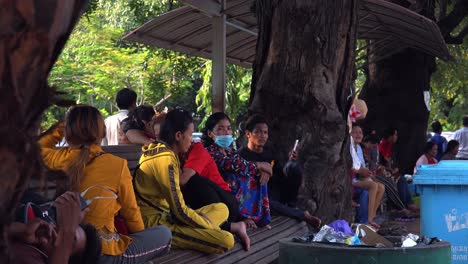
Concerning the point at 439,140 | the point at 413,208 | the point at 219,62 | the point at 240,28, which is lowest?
the point at 413,208

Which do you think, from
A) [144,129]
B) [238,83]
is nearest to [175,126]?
[144,129]

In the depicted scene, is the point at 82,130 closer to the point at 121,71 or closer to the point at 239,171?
the point at 239,171

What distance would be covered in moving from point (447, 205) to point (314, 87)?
2181 mm

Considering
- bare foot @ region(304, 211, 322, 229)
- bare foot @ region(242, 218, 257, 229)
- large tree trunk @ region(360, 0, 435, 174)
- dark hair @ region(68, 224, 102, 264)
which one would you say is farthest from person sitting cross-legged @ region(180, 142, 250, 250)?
large tree trunk @ region(360, 0, 435, 174)

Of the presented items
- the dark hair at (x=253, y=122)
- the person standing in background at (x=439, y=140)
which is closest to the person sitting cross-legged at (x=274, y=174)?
the dark hair at (x=253, y=122)

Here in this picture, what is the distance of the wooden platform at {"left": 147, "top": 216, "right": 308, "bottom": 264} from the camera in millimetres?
5742

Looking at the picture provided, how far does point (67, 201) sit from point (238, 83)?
20.2 m

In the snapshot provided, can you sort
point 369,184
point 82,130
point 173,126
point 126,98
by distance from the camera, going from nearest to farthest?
1. point 82,130
2. point 173,126
3. point 126,98
4. point 369,184

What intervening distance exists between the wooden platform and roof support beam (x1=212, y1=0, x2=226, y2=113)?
240 cm

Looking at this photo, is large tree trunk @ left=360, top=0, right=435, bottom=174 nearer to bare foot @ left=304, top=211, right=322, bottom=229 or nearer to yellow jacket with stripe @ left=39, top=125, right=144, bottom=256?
bare foot @ left=304, top=211, right=322, bottom=229

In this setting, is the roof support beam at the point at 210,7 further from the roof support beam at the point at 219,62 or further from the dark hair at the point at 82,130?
the dark hair at the point at 82,130

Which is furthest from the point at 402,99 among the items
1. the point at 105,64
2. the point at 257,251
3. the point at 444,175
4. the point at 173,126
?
the point at 105,64

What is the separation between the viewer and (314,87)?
8.98 m

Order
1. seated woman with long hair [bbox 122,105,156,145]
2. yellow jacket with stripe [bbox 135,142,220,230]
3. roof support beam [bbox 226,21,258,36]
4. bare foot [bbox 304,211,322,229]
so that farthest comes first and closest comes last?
1. roof support beam [bbox 226,21,258,36]
2. bare foot [bbox 304,211,322,229]
3. seated woman with long hair [bbox 122,105,156,145]
4. yellow jacket with stripe [bbox 135,142,220,230]
